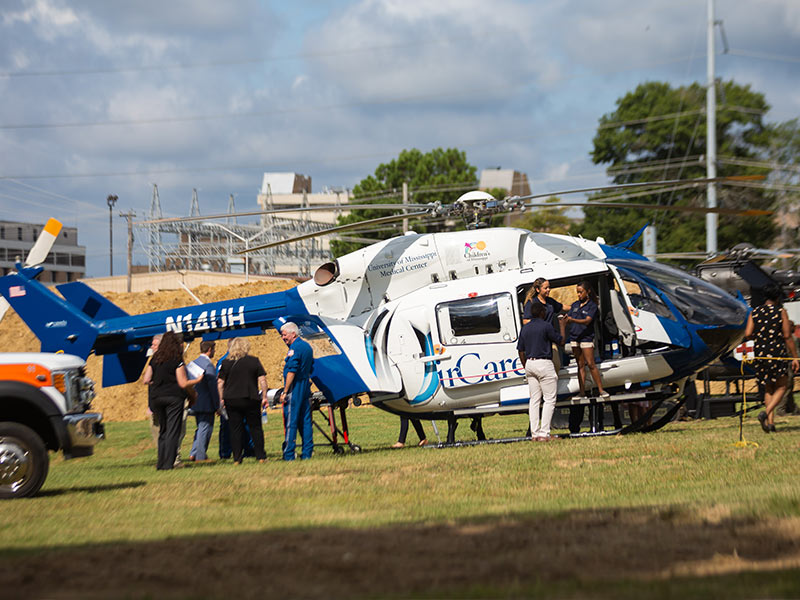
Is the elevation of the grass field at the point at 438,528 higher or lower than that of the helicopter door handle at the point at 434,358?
lower

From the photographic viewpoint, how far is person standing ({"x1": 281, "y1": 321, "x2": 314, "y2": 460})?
40.8ft

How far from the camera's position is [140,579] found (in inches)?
201

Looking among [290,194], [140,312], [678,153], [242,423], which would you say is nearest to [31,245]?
[290,194]

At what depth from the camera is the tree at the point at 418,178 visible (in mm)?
58781

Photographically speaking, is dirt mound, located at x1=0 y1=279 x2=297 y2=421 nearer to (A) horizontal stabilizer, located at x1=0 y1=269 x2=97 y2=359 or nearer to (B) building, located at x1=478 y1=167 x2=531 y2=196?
(A) horizontal stabilizer, located at x1=0 y1=269 x2=97 y2=359

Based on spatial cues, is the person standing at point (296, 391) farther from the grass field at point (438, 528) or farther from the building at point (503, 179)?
the building at point (503, 179)

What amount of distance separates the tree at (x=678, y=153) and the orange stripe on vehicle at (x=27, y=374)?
42050 mm

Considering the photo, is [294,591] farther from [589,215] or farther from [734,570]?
[589,215]

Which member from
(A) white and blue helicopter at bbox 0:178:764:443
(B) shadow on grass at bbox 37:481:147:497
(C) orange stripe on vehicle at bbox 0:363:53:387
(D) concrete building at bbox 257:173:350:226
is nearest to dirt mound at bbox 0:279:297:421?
(A) white and blue helicopter at bbox 0:178:764:443

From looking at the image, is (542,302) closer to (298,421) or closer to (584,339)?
(584,339)

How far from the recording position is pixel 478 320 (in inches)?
508

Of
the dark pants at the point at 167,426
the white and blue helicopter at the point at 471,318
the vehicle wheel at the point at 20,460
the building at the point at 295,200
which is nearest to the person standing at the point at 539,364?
the white and blue helicopter at the point at 471,318

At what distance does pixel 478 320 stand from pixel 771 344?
4185 millimetres

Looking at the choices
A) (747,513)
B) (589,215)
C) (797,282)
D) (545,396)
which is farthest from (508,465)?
(589,215)
